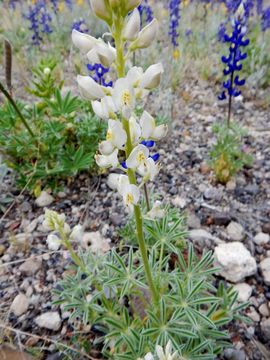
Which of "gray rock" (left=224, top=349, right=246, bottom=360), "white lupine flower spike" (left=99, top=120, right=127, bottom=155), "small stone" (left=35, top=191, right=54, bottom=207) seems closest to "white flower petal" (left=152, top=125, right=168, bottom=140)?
"white lupine flower spike" (left=99, top=120, right=127, bottom=155)

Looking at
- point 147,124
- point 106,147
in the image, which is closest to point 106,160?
point 106,147

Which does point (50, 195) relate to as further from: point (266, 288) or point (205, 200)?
point (266, 288)

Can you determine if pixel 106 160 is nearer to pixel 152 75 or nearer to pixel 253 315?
pixel 152 75

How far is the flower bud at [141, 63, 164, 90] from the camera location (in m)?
1.12

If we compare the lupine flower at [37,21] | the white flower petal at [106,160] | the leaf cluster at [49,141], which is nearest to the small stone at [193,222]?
the leaf cluster at [49,141]

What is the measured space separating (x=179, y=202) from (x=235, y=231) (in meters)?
0.43

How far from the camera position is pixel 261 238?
2.23 metres

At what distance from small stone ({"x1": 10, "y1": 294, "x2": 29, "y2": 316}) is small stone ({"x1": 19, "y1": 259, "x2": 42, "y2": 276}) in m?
0.16

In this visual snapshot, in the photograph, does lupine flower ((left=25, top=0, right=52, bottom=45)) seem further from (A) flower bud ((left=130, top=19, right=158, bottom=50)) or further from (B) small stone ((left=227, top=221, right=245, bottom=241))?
(A) flower bud ((left=130, top=19, right=158, bottom=50))

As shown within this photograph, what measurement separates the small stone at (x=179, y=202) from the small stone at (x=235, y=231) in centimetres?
34

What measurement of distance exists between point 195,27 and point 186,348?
548 centimetres

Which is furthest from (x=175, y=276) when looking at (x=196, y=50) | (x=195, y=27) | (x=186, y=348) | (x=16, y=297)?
(x=195, y=27)

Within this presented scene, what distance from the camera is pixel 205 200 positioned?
2531 millimetres

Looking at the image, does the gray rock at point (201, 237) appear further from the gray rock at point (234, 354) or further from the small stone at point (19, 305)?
the small stone at point (19, 305)
